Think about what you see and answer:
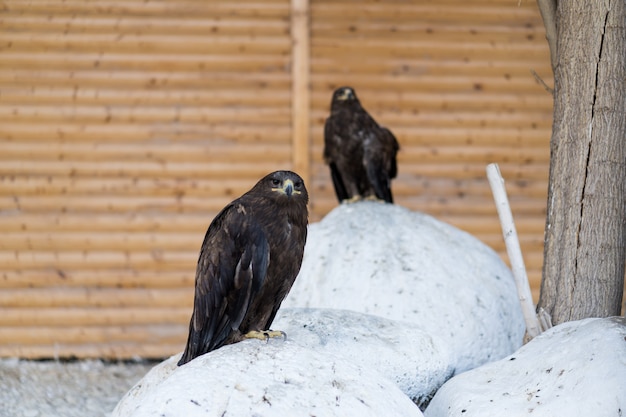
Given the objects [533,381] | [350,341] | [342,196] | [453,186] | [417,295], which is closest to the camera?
[533,381]

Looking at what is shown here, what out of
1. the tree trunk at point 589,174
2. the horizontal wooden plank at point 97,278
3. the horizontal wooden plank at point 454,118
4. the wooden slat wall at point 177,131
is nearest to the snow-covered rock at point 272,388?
the tree trunk at point 589,174

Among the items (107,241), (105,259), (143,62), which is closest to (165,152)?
(143,62)

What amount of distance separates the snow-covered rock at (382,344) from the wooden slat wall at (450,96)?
3.03 meters

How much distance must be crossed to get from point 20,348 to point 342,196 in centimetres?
288

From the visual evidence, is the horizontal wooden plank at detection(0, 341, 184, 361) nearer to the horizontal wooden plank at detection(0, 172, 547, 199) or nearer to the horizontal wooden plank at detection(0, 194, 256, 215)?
the horizontal wooden plank at detection(0, 194, 256, 215)

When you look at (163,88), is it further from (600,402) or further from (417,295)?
(600,402)

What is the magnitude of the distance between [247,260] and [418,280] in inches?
60.9

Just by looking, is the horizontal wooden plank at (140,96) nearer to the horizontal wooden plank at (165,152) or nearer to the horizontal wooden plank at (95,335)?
the horizontal wooden plank at (165,152)

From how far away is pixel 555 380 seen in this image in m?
3.57

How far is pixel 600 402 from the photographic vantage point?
333 cm

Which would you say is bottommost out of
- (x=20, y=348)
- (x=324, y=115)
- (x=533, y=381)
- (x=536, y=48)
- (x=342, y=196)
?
(x=20, y=348)

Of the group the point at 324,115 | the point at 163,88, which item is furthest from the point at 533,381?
the point at 163,88

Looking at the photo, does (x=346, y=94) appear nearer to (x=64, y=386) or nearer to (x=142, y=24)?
(x=142, y=24)

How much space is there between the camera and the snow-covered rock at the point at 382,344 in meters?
4.12
